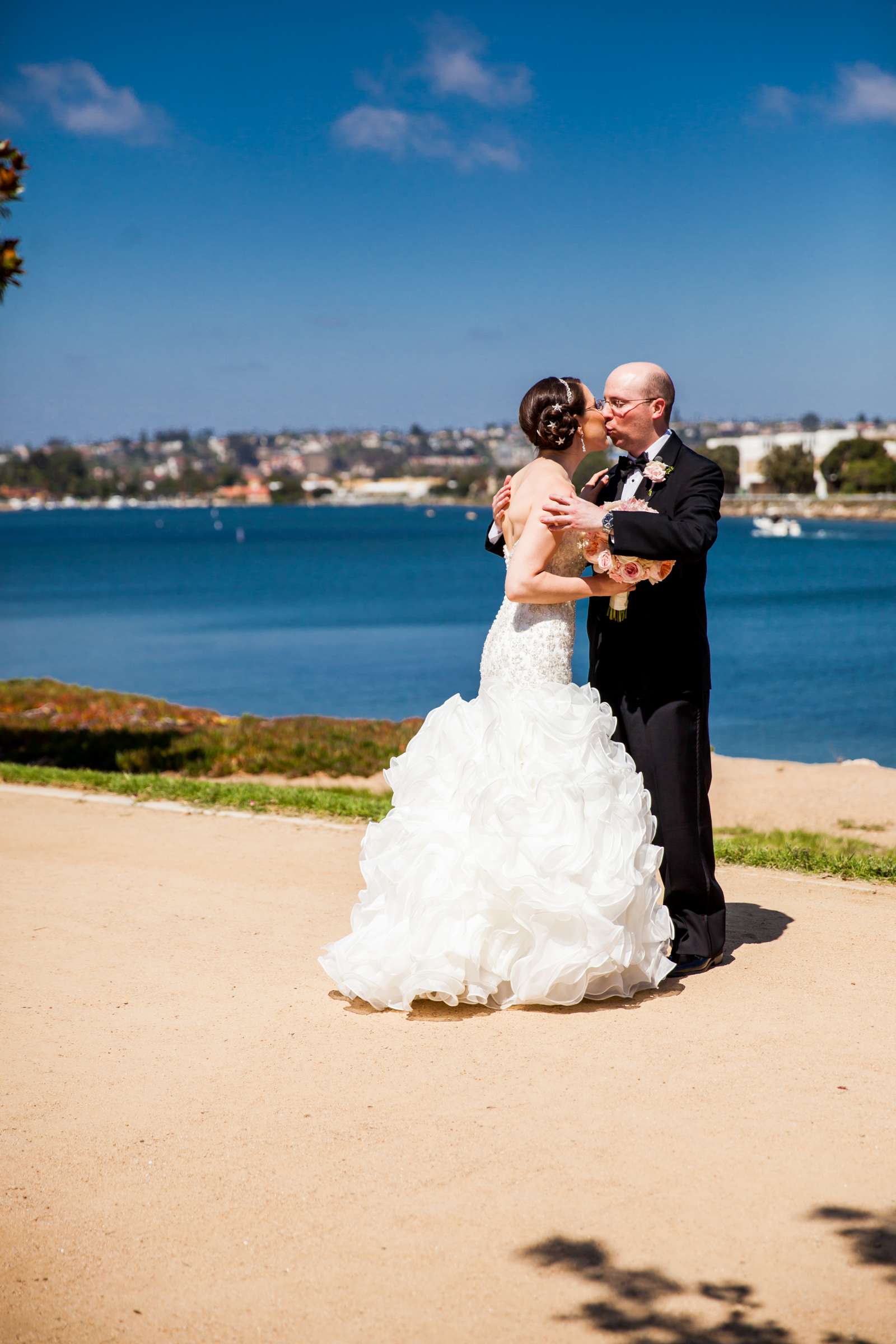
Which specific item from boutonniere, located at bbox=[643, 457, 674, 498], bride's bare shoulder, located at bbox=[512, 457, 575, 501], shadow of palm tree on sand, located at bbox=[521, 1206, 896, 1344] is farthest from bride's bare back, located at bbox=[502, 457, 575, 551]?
shadow of palm tree on sand, located at bbox=[521, 1206, 896, 1344]

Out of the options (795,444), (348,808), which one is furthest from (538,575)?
(795,444)

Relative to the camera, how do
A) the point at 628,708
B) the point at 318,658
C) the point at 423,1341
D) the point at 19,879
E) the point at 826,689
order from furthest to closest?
the point at 318,658 → the point at 826,689 → the point at 19,879 → the point at 628,708 → the point at 423,1341

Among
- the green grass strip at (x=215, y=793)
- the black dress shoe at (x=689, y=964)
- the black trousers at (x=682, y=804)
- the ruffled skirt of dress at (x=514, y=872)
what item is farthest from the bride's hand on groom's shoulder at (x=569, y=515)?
the green grass strip at (x=215, y=793)

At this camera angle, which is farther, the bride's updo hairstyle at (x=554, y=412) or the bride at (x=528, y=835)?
the bride's updo hairstyle at (x=554, y=412)

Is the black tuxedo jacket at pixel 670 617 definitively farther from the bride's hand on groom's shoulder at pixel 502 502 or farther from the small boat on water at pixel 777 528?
the small boat on water at pixel 777 528

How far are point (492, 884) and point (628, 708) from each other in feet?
4.06

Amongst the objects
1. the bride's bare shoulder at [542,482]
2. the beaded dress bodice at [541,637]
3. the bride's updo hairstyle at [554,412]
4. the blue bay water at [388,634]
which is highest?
the bride's updo hairstyle at [554,412]

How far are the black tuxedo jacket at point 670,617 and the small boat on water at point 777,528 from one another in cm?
11811

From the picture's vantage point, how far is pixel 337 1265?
376 cm

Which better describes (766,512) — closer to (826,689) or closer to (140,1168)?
(826,689)

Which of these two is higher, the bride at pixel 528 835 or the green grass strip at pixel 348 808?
the bride at pixel 528 835

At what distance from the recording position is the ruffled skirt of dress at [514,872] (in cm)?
546

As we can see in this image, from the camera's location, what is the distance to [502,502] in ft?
20.6

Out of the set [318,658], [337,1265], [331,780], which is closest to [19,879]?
[337,1265]
